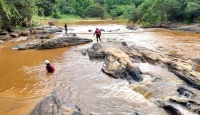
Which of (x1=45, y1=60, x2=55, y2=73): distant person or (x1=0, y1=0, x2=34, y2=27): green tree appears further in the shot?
(x1=0, y1=0, x2=34, y2=27): green tree

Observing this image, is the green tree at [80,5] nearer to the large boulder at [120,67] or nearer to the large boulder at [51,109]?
the large boulder at [120,67]

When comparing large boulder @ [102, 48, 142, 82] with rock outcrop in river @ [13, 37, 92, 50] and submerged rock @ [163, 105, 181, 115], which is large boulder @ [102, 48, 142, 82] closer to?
submerged rock @ [163, 105, 181, 115]

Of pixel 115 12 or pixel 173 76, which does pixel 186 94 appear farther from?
pixel 115 12

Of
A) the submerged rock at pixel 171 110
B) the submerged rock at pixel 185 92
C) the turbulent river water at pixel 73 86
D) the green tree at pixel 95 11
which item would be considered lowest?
the turbulent river water at pixel 73 86

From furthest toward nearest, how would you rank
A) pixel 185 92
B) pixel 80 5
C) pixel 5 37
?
pixel 80 5
pixel 5 37
pixel 185 92

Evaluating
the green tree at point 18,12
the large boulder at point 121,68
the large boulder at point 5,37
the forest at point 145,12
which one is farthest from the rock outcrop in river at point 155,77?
the forest at point 145,12

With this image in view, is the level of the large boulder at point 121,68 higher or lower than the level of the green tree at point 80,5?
lower

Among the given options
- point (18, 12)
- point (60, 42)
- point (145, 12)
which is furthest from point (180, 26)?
point (18, 12)

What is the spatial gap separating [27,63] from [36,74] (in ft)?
10.1

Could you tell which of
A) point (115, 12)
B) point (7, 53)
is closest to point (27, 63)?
point (7, 53)

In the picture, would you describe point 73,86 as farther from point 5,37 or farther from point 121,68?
point 5,37

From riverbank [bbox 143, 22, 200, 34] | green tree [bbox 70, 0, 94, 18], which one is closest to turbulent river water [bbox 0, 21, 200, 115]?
riverbank [bbox 143, 22, 200, 34]

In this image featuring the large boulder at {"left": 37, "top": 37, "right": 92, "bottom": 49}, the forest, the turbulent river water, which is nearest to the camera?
the turbulent river water

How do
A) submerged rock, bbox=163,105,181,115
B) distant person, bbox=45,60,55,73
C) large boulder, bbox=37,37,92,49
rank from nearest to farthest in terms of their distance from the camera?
submerged rock, bbox=163,105,181,115, distant person, bbox=45,60,55,73, large boulder, bbox=37,37,92,49
